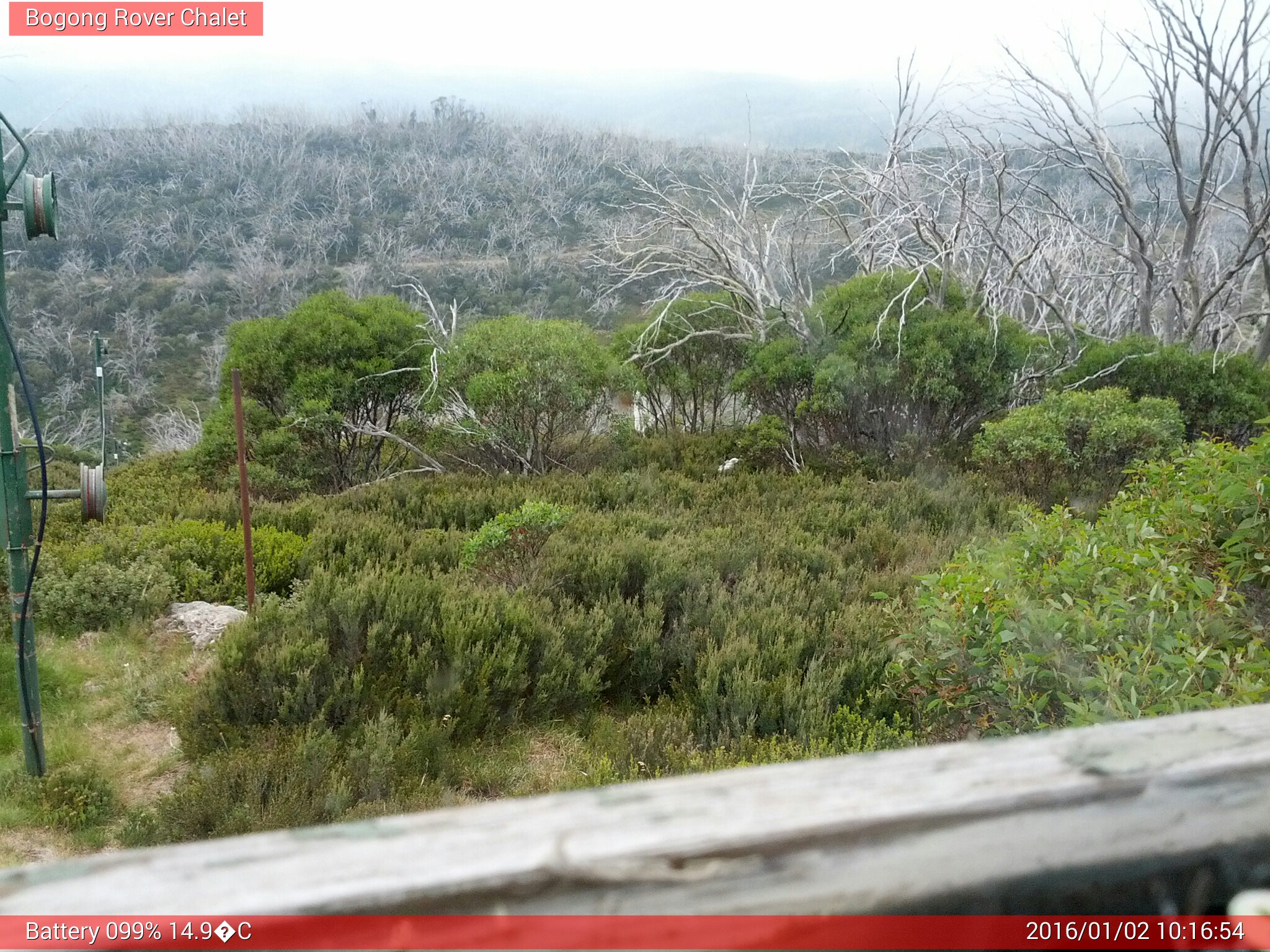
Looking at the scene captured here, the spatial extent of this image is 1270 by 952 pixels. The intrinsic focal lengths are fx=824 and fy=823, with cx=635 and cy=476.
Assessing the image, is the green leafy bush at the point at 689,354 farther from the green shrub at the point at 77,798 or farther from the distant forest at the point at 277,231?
the distant forest at the point at 277,231

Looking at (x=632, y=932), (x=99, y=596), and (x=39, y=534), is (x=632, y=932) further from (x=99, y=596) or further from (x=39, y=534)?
(x=99, y=596)

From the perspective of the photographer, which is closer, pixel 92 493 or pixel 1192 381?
pixel 92 493

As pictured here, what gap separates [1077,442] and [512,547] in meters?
5.96

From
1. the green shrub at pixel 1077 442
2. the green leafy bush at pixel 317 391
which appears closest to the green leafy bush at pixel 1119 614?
the green shrub at pixel 1077 442

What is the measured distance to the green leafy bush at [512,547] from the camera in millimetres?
5902

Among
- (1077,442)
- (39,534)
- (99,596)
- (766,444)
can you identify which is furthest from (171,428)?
(1077,442)

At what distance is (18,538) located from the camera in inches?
146

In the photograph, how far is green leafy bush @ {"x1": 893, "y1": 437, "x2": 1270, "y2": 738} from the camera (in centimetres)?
242

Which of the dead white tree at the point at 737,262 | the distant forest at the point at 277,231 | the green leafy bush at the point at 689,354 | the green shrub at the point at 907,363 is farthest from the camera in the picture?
the distant forest at the point at 277,231

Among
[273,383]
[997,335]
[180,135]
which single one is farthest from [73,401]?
[997,335]

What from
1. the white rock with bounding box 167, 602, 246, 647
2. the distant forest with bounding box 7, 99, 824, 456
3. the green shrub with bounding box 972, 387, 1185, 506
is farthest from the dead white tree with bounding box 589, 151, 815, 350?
the distant forest with bounding box 7, 99, 824, 456

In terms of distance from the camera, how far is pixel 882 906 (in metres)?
0.62

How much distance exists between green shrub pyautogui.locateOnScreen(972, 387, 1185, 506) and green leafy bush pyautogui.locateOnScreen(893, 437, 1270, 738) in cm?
473

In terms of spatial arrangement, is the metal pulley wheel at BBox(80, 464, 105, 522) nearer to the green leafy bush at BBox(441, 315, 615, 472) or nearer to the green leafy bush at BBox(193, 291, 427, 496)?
the green leafy bush at BBox(441, 315, 615, 472)
